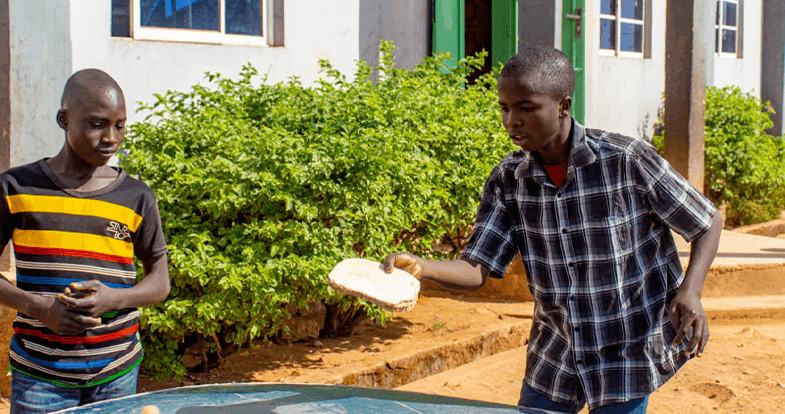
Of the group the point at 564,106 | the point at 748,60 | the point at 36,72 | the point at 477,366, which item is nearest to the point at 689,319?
the point at 564,106

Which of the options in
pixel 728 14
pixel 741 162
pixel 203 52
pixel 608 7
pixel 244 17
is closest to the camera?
pixel 203 52

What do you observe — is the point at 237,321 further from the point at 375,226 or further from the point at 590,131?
the point at 590,131

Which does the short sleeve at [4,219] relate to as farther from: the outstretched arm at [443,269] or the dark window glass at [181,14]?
the dark window glass at [181,14]

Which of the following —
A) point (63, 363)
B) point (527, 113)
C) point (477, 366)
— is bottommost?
point (477, 366)

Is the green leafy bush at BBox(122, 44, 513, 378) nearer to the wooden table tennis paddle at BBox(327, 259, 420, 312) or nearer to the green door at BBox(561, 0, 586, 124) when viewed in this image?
the wooden table tennis paddle at BBox(327, 259, 420, 312)

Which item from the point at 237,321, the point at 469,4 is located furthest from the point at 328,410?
the point at 469,4

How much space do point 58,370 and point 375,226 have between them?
259 centimetres

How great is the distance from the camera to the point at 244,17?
6.45 meters

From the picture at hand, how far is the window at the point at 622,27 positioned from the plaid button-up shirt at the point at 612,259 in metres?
8.24

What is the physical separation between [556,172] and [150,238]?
4.19 ft

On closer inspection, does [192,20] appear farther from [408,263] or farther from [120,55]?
[408,263]

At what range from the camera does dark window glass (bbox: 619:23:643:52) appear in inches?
418

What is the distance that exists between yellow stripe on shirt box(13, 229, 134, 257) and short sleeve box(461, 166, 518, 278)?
1.10 meters

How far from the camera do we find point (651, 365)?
243 centimetres
